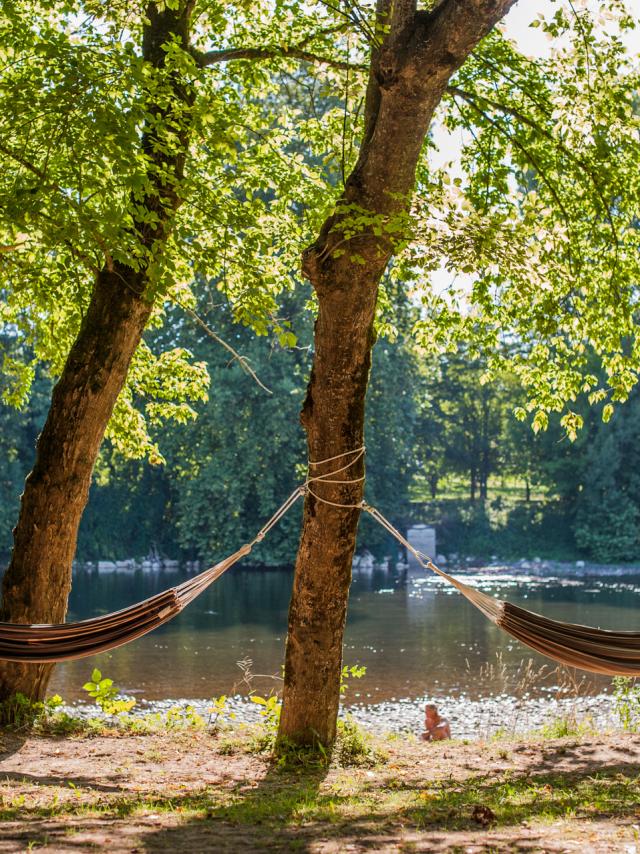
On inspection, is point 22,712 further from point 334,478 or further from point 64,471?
point 334,478

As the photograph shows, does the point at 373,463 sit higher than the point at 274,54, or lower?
lower

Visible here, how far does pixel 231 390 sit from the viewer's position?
26.1 meters

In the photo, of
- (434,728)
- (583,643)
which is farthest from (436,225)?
(434,728)

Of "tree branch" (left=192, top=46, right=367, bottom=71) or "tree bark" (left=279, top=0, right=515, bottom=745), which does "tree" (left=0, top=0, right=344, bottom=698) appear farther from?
"tree bark" (left=279, top=0, right=515, bottom=745)

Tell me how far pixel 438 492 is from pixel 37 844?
1589 inches

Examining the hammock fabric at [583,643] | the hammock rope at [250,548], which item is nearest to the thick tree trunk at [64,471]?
the hammock rope at [250,548]

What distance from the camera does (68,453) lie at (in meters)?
6.17

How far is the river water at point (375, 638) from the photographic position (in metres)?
12.5

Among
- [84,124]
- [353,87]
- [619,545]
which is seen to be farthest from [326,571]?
[619,545]

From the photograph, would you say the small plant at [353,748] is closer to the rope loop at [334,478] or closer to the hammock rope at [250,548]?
the hammock rope at [250,548]

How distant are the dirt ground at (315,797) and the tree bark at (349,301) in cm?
54

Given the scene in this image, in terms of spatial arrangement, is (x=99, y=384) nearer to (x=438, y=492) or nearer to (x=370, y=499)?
(x=370, y=499)

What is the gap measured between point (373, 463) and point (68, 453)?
22.9 m

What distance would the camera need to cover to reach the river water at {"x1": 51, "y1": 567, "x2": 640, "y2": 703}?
494 inches
